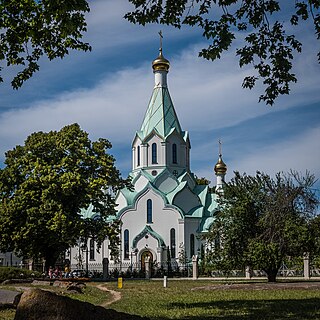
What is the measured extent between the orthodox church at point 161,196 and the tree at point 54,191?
1402 centimetres

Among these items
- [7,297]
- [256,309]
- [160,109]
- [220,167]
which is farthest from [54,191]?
[220,167]

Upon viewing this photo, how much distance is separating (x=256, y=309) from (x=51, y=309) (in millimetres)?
6740

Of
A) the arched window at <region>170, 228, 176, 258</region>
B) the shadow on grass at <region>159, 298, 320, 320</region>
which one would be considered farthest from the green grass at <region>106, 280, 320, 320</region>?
the arched window at <region>170, 228, 176, 258</region>

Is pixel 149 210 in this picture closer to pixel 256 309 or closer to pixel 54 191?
pixel 54 191

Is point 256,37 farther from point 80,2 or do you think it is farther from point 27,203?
point 27,203

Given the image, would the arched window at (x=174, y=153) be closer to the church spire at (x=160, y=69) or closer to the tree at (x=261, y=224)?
the church spire at (x=160, y=69)

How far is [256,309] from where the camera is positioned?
13367 millimetres

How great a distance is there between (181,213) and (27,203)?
20.2 metres

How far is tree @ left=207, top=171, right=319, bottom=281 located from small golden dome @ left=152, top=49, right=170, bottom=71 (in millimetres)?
29813

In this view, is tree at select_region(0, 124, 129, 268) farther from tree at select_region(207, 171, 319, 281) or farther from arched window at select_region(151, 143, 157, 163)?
arched window at select_region(151, 143, 157, 163)

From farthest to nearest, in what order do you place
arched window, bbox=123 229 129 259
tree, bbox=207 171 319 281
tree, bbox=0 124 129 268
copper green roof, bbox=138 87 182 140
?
copper green roof, bbox=138 87 182 140 < arched window, bbox=123 229 129 259 < tree, bbox=0 124 129 268 < tree, bbox=207 171 319 281

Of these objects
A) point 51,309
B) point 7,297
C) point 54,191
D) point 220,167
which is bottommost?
point 7,297

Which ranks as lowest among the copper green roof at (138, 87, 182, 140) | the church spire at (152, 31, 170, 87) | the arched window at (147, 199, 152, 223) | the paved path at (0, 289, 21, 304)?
the paved path at (0, 289, 21, 304)

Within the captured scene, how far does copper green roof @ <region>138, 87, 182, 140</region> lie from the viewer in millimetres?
54125
